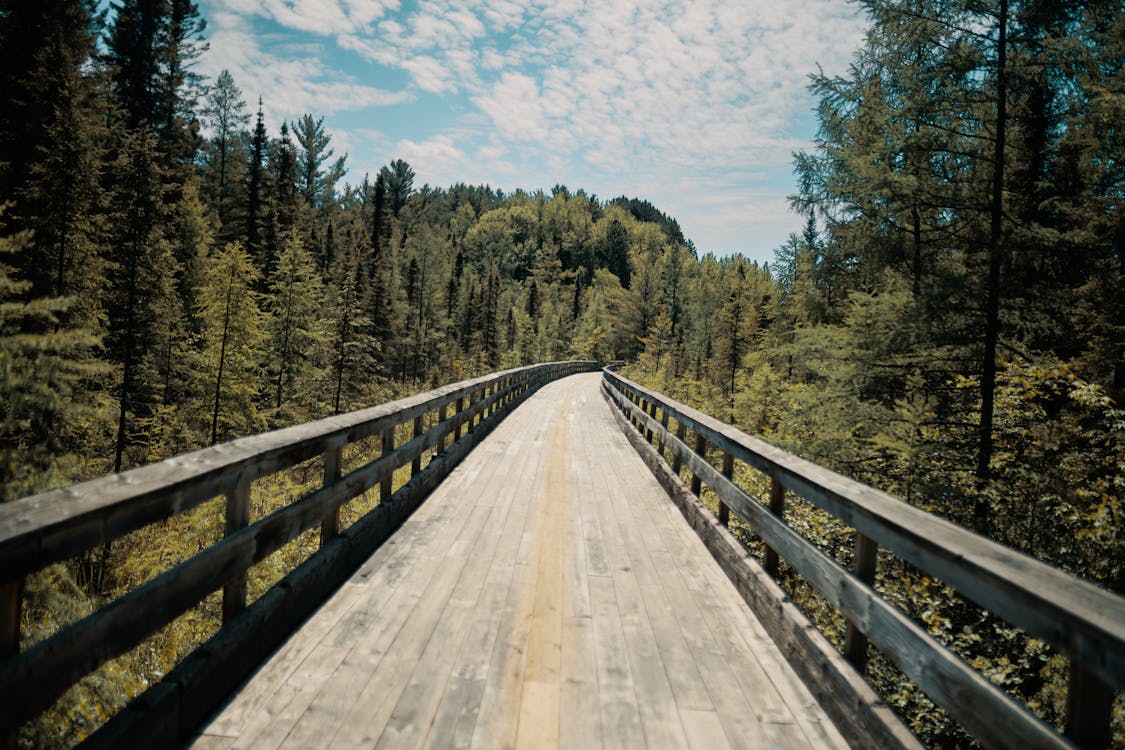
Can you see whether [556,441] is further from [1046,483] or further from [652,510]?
[1046,483]

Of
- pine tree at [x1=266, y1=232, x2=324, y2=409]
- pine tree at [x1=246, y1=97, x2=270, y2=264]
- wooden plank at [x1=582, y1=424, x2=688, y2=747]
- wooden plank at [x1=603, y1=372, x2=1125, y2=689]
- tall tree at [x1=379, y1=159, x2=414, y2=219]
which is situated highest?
tall tree at [x1=379, y1=159, x2=414, y2=219]

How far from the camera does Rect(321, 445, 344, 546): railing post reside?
403 cm

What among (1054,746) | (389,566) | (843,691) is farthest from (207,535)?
(1054,746)

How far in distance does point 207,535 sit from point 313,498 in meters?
10.6

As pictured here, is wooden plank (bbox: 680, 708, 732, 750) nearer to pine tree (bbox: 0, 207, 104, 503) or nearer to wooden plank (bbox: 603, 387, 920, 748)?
wooden plank (bbox: 603, 387, 920, 748)

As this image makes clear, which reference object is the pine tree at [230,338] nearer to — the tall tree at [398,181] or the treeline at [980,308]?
the treeline at [980,308]

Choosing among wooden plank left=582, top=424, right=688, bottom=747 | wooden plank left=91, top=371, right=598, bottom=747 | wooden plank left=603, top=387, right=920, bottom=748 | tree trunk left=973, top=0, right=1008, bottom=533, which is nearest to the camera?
wooden plank left=91, top=371, right=598, bottom=747

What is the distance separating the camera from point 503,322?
8319 centimetres

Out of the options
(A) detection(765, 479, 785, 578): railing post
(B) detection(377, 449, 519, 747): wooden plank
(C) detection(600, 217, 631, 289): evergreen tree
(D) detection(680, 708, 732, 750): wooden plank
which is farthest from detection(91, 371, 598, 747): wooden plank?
(C) detection(600, 217, 631, 289): evergreen tree

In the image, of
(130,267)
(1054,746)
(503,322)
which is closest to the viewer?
(1054,746)

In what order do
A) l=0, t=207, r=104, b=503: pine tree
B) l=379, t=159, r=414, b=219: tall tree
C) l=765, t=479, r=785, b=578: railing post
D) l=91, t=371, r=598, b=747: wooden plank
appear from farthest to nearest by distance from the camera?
l=379, t=159, r=414, b=219: tall tree, l=0, t=207, r=104, b=503: pine tree, l=765, t=479, r=785, b=578: railing post, l=91, t=371, r=598, b=747: wooden plank

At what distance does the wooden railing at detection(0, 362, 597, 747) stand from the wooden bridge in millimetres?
11

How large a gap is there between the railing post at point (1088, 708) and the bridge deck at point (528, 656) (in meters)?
1.27

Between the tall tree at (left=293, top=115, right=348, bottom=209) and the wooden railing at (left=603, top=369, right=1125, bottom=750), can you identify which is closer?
the wooden railing at (left=603, top=369, right=1125, bottom=750)
